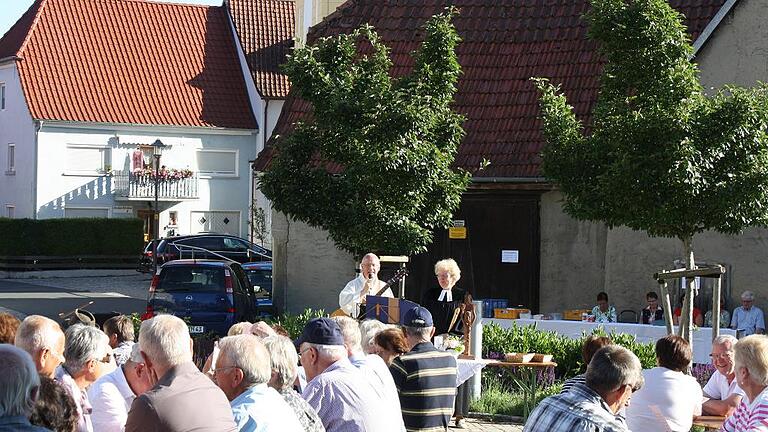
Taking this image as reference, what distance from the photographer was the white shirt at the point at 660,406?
9141 millimetres

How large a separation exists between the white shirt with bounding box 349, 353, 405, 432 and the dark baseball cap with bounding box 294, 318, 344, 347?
0.95 ft

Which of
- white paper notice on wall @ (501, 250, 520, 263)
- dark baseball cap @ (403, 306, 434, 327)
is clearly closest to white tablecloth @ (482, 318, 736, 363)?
white paper notice on wall @ (501, 250, 520, 263)

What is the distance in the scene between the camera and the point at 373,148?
64.1 feet

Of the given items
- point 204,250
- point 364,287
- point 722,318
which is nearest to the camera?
point 364,287

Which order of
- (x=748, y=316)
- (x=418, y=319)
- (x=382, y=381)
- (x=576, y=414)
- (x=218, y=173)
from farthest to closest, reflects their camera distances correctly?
(x=218, y=173) → (x=748, y=316) → (x=418, y=319) → (x=382, y=381) → (x=576, y=414)

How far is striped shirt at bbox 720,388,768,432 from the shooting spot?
813 cm

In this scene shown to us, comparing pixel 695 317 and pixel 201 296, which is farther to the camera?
pixel 201 296

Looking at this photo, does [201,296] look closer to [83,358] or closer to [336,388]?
[83,358]

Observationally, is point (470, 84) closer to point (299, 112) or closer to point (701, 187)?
point (299, 112)

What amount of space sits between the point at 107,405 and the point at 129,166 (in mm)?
45656

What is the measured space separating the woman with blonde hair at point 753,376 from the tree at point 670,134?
350 inches

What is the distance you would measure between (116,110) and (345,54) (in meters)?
32.6

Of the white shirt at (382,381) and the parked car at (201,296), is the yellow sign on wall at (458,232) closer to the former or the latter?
the parked car at (201,296)

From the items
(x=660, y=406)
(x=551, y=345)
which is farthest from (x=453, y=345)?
(x=660, y=406)
